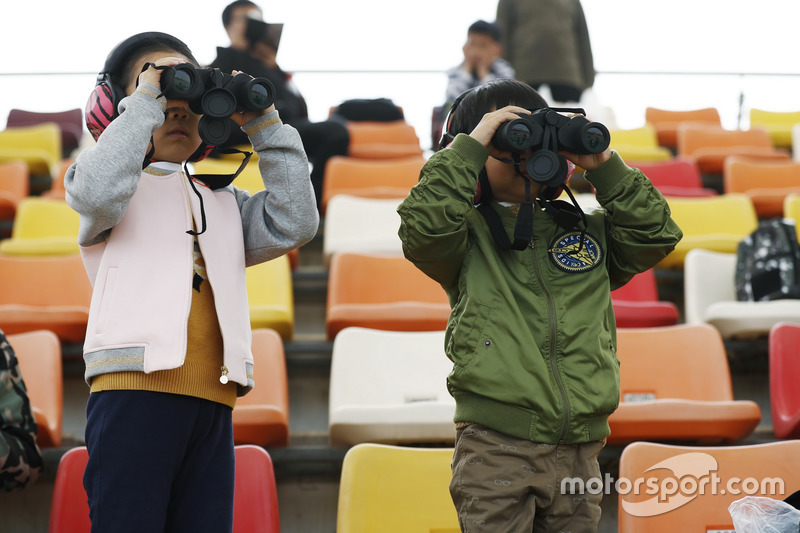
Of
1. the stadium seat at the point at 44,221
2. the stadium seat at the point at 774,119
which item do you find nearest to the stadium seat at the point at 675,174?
the stadium seat at the point at 774,119

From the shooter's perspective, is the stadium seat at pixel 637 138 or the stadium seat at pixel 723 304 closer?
the stadium seat at pixel 723 304

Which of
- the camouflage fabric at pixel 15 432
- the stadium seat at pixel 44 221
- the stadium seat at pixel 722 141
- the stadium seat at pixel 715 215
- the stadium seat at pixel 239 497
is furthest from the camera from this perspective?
the stadium seat at pixel 722 141

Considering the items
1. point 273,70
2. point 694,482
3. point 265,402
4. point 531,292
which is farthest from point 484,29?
point 531,292

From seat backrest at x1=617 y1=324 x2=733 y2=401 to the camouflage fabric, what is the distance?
140cm

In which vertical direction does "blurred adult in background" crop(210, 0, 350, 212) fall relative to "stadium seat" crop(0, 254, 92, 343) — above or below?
above

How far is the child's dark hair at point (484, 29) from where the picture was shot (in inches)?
183

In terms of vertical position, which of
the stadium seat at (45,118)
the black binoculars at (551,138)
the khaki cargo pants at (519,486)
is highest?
the stadium seat at (45,118)

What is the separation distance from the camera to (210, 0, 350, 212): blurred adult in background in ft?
13.2

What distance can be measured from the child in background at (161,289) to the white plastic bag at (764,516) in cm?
80

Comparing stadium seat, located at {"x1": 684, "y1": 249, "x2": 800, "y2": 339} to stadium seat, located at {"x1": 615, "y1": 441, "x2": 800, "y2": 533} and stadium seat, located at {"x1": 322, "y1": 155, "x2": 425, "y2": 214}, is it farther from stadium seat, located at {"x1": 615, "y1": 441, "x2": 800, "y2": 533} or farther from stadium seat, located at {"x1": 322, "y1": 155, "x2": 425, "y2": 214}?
stadium seat, located at {"x1": 322, "y1": 155, "x2": 425, "y2": 214}

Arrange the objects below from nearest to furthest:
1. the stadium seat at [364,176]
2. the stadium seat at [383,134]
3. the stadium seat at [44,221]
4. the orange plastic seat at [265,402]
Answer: the orange plastic seat at [265,402] < the stadium seat at [44,221] < the stadium seat at [364,176] < the stadium seat at [383,134]

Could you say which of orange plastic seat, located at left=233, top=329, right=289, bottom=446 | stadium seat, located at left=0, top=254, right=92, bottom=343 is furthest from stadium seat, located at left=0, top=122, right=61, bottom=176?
orange plastic seat, located at left=233, top=329, right=289, bottom=446

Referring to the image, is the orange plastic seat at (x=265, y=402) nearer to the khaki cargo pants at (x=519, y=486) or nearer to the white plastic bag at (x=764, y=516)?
the khaki cargo pants at (x=519, y=486)

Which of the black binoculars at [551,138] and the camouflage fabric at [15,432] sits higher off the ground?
the black binoculars at [551,138]
